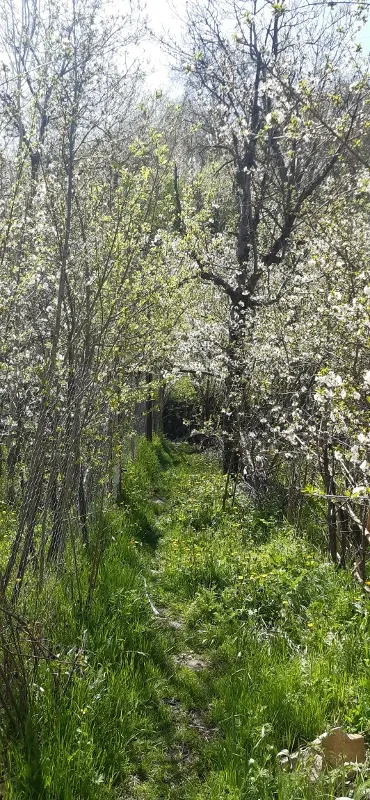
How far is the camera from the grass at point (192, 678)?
2.92 meters

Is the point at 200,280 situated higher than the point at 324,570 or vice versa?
the point at 200,280

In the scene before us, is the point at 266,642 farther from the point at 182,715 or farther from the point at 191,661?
the point at 182,715

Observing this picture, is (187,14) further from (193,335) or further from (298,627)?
(298,627)

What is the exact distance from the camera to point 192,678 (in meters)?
4.23

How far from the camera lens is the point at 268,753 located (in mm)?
3092

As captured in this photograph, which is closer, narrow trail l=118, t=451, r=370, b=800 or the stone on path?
narrow trail l=118, t=451, r=370, b=800

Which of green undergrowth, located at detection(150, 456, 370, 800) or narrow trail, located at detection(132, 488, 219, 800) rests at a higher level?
green undergrowth, located at detection(150, 456, 370, 800)

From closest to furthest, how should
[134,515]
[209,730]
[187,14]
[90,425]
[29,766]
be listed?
[29,766] → [209,730] → [90,425] → [134,515] → [187,14]

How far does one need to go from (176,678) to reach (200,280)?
25.8 feet

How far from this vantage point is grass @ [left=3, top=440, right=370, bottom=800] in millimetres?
2922

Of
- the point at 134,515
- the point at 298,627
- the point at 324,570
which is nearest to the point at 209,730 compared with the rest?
the point at 298,627

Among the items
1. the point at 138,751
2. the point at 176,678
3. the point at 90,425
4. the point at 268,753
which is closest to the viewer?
the point at 268,753

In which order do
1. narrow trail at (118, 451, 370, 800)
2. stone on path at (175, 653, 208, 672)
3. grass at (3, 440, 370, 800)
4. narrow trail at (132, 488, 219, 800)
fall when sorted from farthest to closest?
stone on path at (175, 653, 208, 672)
narrow trail at (132, 488, 219, 800)
narrow trail at (118, 451, 370, 800)
grass at (3, 440, 370, 800)

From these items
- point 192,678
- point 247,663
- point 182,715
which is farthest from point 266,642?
point 182,715
